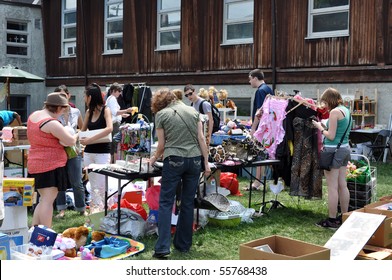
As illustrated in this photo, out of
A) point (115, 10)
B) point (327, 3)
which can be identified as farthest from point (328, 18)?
point (115, 10)

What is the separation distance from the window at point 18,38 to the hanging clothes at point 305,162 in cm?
1622

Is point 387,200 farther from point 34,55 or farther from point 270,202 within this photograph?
point 34,55

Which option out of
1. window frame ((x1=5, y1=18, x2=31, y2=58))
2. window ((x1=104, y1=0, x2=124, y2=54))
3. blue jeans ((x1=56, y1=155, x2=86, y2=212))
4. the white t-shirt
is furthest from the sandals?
window frame ((x1=5, y1=18, x2=31, y2=58))

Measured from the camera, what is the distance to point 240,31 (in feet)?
49.0

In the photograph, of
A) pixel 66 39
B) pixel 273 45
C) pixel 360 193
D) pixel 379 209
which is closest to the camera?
pixel 379 209

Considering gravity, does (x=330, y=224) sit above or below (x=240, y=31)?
below

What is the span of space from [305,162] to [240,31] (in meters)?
8.34

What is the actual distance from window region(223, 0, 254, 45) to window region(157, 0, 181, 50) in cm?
178

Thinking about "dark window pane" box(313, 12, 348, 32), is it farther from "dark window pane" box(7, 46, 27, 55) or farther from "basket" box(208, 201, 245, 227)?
"dark window pane" box(7, 46, 27, 55)

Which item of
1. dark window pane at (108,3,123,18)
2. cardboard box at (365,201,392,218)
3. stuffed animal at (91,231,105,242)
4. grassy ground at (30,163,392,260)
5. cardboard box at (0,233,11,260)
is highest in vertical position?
dark window pane at (108,3,123,18)

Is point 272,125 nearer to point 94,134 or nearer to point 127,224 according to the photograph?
point 94,134

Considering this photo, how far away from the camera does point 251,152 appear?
719cm

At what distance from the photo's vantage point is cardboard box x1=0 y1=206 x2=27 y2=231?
5.12 metres

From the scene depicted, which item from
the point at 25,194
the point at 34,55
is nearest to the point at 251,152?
the point at 25,194
